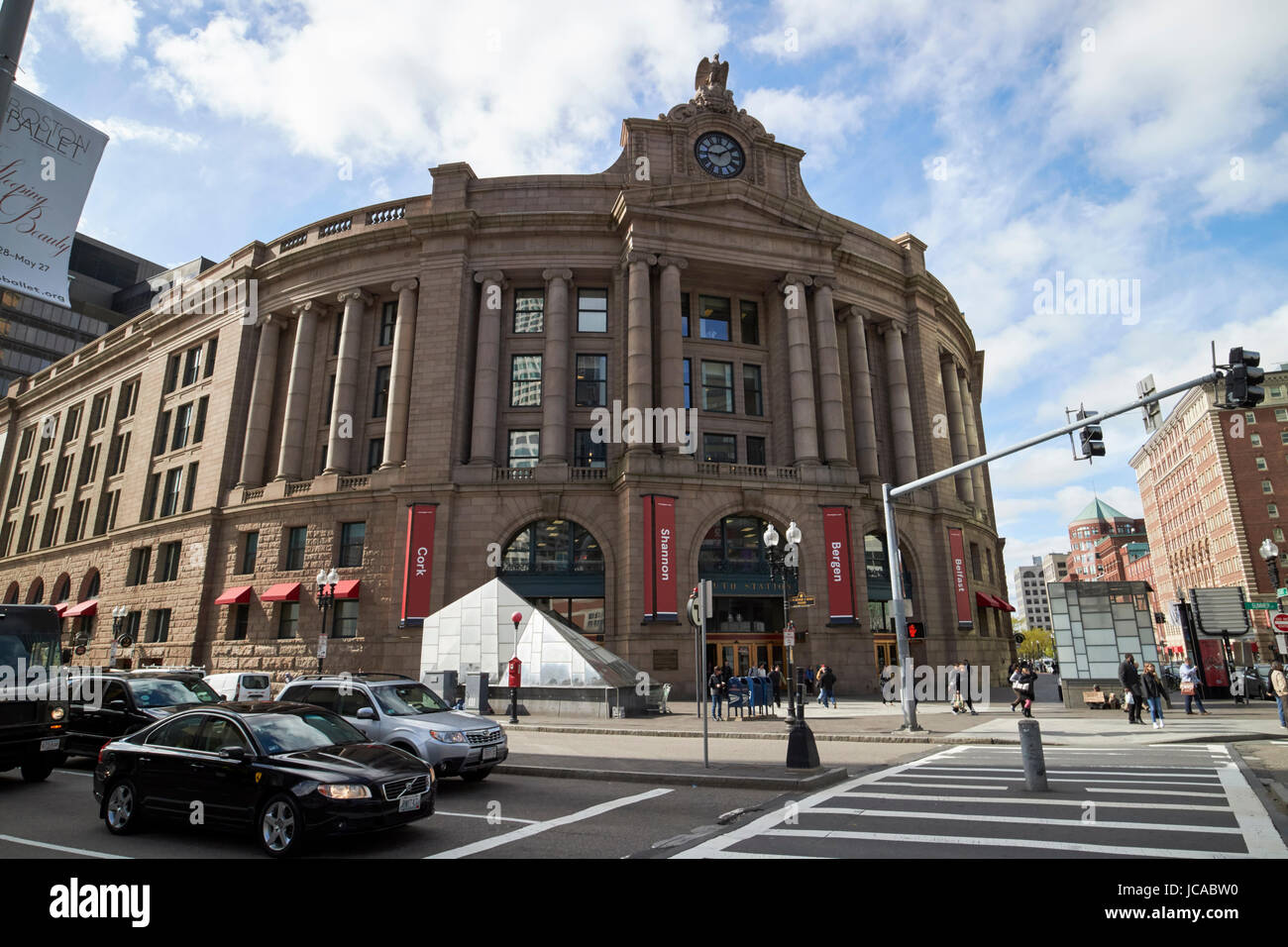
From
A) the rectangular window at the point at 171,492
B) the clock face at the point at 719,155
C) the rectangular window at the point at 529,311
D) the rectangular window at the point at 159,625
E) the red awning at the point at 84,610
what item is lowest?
the rectangular window at the point at 159,625

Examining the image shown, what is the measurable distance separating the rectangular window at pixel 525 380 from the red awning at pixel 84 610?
32100 millimetres

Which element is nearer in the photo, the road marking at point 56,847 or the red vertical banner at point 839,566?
the road marking at point 56,847

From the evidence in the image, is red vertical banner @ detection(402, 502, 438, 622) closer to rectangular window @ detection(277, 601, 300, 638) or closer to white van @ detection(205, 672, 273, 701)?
rectangular window @ detection(277, 601, 300, 638)

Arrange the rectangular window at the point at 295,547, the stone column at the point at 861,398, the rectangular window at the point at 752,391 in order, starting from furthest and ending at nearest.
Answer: the stone column at the point at 861,398, the rectangular window at the point at 752,391, the rectangular window at the point at 295,547

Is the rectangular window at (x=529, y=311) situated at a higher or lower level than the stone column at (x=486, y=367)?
higher

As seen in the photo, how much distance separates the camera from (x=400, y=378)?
35.8 m

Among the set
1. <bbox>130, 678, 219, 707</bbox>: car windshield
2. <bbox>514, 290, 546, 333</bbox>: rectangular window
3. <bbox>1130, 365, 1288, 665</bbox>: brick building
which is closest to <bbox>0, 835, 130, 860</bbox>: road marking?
<bbox>130, 678, 219, 707</bbox>: car windshield

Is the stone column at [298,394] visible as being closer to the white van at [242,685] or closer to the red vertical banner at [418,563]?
the red vertical banner at [418,563]

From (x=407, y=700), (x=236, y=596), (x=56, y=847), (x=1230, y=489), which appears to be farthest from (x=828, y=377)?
(x=1230, y=489)

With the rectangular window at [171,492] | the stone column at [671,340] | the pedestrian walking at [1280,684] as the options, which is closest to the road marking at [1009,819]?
the pedestrian walking at [1280,684]

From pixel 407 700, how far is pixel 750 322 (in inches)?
1250

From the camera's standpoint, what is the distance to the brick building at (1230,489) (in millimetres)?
78188

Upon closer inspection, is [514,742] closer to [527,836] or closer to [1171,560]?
[527,836]

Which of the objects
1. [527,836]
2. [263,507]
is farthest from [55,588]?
[527,836]
